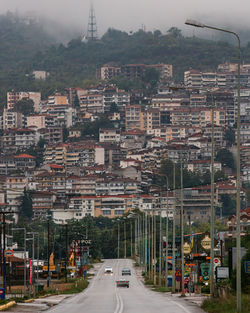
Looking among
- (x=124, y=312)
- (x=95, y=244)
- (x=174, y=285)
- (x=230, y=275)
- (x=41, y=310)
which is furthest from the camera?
(x=95, y=244)

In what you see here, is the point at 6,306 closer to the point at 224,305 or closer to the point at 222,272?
the point at 222,272

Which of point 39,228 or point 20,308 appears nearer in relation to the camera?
point 20,308

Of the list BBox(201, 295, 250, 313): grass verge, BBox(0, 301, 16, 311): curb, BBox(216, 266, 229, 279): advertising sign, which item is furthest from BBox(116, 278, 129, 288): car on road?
BBox(201, 295, 250, 313): grass verge

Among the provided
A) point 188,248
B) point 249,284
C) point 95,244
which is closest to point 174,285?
point 188,248

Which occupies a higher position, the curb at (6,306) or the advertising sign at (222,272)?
the advertising sign at (222,272)

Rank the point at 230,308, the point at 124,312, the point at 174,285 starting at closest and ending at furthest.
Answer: the point at 230,308 < the point at 124,312 < the point at 174,285

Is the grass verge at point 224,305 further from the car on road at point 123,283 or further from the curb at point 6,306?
the car on road at point 123,283

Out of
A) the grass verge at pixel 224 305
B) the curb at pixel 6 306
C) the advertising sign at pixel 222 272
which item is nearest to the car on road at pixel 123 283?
the curb at pixel 6 306

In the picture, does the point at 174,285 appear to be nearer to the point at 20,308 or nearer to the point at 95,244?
the point at 20,308

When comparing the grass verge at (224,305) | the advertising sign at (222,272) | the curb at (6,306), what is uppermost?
the advertising sign at (222,272)
